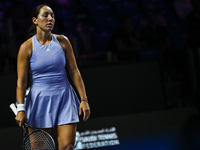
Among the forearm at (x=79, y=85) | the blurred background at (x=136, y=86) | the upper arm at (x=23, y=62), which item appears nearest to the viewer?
the upper arm at (x=23, y=62)

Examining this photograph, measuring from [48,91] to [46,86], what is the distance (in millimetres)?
37

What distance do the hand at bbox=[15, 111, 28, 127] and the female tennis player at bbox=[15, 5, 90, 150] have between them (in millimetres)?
35

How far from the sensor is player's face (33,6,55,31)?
2.25 meters

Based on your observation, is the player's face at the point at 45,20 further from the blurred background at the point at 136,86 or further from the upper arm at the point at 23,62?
the blurred background at the point at 136,86

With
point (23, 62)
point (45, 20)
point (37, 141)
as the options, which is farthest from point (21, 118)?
point (45, 20)

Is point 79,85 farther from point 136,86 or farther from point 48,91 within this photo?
point 136,86

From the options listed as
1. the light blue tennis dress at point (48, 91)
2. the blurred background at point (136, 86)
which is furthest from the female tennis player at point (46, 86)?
the blurred background at point (136, 86)

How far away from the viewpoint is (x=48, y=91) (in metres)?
2.26

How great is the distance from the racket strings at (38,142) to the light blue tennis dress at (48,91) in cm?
11

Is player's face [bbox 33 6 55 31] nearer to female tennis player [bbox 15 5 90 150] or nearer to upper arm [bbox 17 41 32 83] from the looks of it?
female tennis player [bbox 15 5 90 150]

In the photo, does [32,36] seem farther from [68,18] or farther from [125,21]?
[68,18]

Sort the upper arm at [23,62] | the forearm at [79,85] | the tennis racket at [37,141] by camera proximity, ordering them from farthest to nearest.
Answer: the forearm at [79,85], the upper arm at [23,62], the tennis racket at [37,141]

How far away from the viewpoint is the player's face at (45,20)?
2254mm

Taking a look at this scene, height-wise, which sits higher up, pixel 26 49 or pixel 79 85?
pixel 26 49
